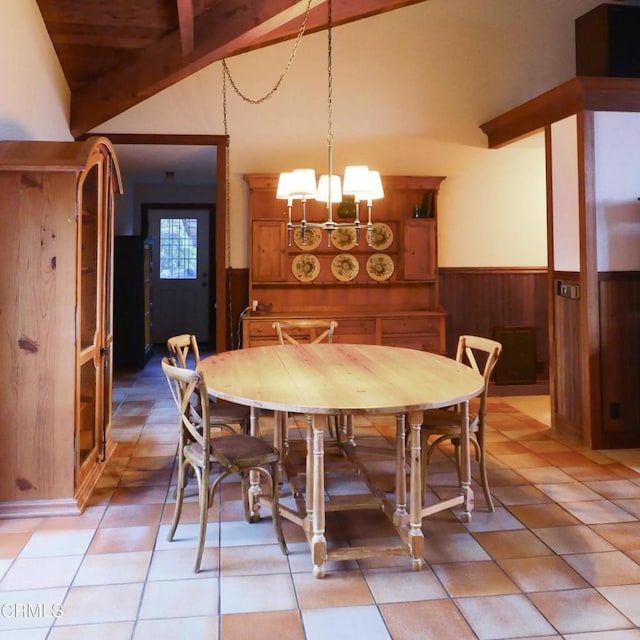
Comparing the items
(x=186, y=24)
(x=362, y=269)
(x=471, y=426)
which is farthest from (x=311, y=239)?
(x=471, y=426)

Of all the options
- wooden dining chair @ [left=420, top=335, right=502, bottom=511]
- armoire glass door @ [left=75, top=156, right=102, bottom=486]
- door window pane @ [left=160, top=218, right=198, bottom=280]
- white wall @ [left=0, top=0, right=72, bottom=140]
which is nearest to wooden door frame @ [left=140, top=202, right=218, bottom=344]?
door window pane @ [left=160, top=218, right=198, bottom=280]

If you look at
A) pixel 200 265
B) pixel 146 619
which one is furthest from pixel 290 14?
pixel 200 265

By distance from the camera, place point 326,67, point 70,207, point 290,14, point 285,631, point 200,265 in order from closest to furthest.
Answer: point 285,631 → point 70,207 → point 290,14 → point 326,67 → point 200,265

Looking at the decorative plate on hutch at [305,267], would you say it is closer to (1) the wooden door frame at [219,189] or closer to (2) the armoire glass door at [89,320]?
(1) the wooden door frame at [219,189]

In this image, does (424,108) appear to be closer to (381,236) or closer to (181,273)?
(381,236)

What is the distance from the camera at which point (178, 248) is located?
912 centimetres

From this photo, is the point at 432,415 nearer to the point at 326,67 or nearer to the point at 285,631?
the point at 285,631

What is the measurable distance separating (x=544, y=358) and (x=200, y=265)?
17.9ft

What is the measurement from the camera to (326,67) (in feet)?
17.8

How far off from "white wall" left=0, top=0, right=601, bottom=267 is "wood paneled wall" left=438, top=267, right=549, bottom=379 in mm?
132

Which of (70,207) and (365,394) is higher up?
(70,207)

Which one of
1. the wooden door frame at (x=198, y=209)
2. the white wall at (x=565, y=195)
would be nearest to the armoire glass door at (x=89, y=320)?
the white wall at (x=565, y=195)

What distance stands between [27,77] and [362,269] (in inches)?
122

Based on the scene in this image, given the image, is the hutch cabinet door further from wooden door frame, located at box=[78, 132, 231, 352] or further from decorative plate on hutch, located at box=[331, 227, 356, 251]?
decorative plate on hutch, located at box=[331, 227, 356, 251]
